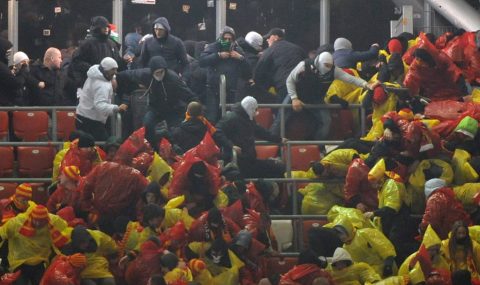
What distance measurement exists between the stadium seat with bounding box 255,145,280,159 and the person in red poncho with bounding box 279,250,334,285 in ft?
11.9

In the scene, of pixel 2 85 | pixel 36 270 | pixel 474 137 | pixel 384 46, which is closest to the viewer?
pixel 36 270

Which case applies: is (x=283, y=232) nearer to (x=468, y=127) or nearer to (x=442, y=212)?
(x=442, y=212)

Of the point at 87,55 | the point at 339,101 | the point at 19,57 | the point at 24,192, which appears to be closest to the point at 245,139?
the point at 339,101

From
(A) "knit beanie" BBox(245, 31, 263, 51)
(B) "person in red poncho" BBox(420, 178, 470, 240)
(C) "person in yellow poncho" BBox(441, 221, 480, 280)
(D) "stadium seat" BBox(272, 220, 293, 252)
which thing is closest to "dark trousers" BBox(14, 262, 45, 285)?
(D) "stadium seat" BBox(272, 220, 293, 252)

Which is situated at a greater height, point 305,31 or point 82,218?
point 305,31

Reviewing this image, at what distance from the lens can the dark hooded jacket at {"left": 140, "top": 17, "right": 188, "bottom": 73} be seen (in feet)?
77.4

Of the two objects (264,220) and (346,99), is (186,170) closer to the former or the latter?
(264,220)

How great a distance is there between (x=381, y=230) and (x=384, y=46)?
A: 268 inches

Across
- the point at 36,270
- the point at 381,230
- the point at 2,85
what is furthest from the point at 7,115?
the point at 381,230

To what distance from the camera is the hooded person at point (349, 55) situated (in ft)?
79.8

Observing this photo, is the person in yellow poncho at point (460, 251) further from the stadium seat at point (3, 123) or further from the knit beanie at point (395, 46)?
the stadium seat at point (3, 123)

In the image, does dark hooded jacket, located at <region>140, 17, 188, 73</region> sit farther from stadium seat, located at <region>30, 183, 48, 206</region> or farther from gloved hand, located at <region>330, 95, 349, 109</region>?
stadium seat, located at <region>30, 183, 48, 206</region>

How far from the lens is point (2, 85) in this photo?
76.1 feet

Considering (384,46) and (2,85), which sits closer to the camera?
(2,85)
